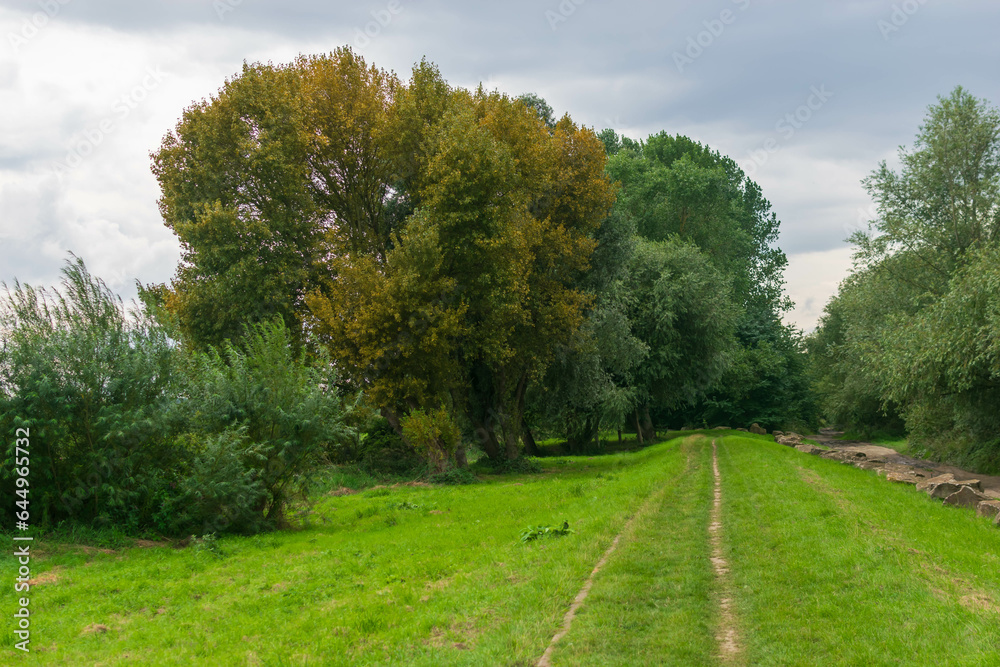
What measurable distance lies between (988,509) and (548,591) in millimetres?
12138

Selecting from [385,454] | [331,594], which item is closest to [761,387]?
[385,454]

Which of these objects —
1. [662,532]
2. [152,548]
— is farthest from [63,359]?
[662,532]

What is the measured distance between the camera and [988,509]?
16078 millimetres

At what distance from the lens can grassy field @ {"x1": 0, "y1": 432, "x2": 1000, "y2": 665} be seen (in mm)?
7551

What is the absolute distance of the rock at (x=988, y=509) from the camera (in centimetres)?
1572

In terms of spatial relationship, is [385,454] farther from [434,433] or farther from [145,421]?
[145,421]

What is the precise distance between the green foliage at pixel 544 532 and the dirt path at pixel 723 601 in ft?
8.88

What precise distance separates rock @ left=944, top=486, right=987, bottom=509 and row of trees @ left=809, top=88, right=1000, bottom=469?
6817 mm

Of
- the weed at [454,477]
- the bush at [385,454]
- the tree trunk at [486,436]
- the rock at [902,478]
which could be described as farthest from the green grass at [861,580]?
the tree trunk at [486,436]

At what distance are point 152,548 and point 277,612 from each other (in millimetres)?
6379

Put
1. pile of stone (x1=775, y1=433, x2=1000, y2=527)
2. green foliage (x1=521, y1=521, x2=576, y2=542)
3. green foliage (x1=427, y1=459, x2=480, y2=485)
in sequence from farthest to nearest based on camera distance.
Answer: green foliage (x1=427, y1=459, x2=480, y2=485)
pile of stone (x1=775, y1=433, x2=1000, y2=527)
green foliage (x1=521, y1=521, x2=576, y2=542)

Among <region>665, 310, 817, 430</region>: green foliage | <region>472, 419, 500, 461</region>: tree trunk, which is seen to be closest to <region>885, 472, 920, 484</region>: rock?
<region>472, 419, 500, 461</region>: tree trunk

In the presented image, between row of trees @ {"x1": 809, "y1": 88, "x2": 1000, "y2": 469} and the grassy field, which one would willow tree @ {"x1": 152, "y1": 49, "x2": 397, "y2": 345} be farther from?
row of trees @ {"x1": 809, "y1": 88, "x2": 1000, "y2": 469}

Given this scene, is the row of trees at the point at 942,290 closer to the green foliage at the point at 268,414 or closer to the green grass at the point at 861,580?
the green grass at the point at 861,580
